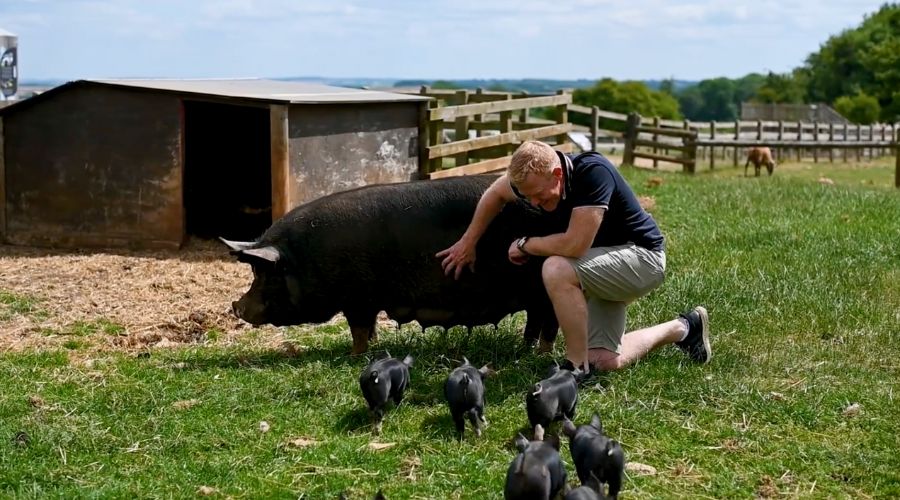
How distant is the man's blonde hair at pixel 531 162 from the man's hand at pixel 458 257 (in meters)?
0.88

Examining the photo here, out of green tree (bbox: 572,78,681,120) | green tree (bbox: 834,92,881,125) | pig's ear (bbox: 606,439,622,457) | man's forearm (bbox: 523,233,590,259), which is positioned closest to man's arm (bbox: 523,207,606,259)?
man's forearm (bbox: 523,233,590,259)

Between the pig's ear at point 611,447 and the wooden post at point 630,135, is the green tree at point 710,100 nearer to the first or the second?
the wooden post at point 630,135

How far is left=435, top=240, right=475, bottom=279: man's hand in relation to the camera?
21.4 feet

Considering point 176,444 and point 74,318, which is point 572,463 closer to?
point 176,444

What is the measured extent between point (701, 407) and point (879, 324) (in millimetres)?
2226

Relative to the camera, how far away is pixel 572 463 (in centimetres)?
489

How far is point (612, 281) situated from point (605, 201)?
47 centimetres

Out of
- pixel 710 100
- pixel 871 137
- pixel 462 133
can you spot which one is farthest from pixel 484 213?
pixel 710 100

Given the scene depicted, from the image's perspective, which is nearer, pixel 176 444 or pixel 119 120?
pixel 176 444

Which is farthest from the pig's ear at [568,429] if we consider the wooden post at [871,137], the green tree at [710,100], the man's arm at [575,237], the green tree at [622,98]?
the green tree at [710,100]

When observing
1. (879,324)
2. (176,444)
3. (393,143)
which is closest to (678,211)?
(393,143)

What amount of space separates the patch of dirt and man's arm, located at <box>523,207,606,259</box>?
2336mm

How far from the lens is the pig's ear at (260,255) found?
6902 millimetres

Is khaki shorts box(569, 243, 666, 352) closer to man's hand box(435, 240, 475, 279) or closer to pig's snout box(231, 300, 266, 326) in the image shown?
man's hand box(435, 240, 475, 279)
